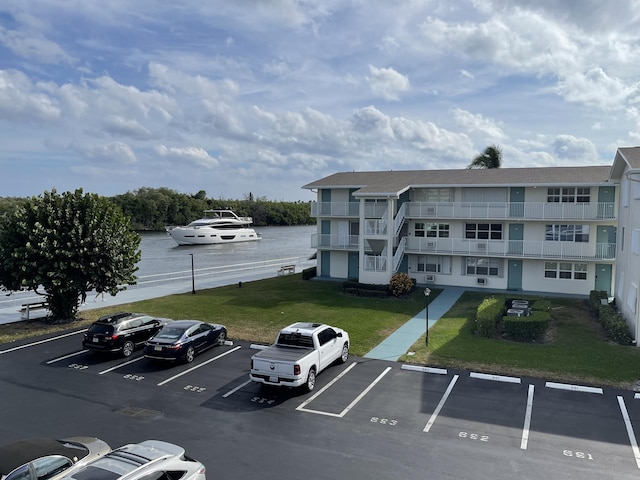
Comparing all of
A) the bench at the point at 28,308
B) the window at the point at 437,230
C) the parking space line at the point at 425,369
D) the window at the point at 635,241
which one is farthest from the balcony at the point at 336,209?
the parking space line at the point at 425,369

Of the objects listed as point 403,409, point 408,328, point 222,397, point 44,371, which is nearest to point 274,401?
point 222,397

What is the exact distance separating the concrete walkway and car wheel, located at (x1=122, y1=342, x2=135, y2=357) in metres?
8.48

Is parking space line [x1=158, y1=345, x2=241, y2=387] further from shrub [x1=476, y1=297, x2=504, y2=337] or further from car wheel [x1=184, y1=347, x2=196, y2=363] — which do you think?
shrub [x1=476, y1=297, x2=504, y2=337]

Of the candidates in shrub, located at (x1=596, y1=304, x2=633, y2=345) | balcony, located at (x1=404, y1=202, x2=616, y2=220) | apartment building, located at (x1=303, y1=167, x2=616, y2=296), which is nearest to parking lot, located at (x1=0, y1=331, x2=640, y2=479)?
shrub, located at (x1=596, y1=304, x2=633, y2=345)

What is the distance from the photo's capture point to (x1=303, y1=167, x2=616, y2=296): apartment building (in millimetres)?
29375

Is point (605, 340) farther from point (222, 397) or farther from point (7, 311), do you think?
point (7, 311)

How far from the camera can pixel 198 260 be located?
59.2 m

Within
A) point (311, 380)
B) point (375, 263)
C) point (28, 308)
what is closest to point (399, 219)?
point (375, 263)

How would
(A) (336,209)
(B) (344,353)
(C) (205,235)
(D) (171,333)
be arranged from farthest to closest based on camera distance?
(C) (205,235)
(A) (336,209)
(D) (171,333)
(B) (344,353)

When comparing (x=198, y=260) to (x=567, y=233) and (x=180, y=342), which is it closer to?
(x=567, y=233)

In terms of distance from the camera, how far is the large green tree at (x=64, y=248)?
69.2 ft

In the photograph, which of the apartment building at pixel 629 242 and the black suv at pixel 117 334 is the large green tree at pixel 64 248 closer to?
the black suv at pixel 117 334

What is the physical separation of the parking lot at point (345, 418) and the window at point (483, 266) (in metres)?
17.4

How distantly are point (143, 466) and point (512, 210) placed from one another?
2768 centimetres
